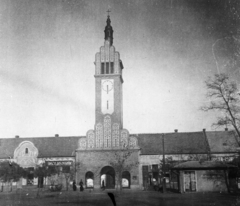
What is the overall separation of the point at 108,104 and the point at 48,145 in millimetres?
13738

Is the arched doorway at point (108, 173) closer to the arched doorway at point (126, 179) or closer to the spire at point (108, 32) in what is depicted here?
the arched doorway at point (126, 179)

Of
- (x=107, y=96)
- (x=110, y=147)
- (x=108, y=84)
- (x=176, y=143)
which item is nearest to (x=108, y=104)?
(x=107, y=96)

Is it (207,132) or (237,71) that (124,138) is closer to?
(207,132)

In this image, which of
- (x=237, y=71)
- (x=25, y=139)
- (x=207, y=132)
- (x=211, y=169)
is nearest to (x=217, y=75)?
(x=237, y=71)

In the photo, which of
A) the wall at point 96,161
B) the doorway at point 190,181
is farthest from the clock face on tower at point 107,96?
the doorway at point 190,181

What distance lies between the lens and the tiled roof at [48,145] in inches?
1929

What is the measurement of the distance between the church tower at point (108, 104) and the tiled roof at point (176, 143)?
5.59 metres

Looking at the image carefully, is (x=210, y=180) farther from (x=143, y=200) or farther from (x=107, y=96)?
(x=107, y=96)

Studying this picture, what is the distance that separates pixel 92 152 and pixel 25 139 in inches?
627

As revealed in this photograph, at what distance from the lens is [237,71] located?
1573 cm

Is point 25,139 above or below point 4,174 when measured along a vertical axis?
above

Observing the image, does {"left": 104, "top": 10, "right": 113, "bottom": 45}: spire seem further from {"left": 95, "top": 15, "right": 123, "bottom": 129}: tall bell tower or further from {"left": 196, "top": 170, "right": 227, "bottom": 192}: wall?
{"left": 196, "top": 170, "right": 227, "bottom": 192}: wall

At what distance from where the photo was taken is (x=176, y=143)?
4900 centimetres

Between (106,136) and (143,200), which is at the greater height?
(106,136)
